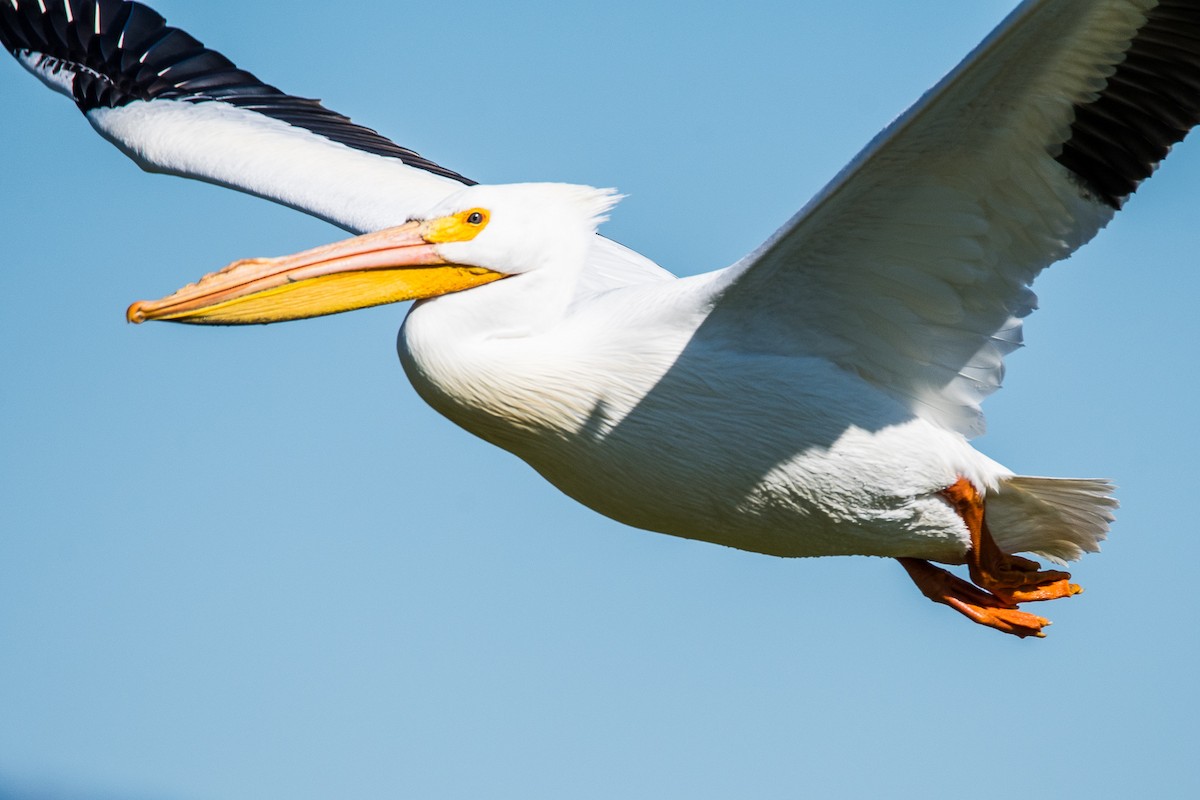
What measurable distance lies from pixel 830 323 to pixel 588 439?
1.03 meters

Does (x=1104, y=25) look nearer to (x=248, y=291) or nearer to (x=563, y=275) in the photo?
(x=563, y=275)

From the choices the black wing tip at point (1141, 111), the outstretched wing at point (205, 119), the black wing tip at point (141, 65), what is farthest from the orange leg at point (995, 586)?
the black wing tip at point (141, 65)

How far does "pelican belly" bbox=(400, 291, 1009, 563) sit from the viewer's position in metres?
5.85

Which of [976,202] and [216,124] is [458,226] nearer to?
[976,202]

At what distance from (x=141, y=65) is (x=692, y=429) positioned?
18.4 ft

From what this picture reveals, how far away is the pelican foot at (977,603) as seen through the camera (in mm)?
7066

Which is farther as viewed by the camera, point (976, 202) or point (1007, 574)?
point (1007, 574)

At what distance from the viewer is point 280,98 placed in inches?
388

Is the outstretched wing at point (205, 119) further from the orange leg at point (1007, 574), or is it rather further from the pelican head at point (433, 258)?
the orange leg at point (1007, 574)

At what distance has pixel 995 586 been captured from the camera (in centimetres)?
692

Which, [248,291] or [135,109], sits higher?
[135,109]

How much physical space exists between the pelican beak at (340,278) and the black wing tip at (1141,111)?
7.31ft

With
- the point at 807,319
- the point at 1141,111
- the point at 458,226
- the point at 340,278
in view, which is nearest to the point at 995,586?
the point at 807,319

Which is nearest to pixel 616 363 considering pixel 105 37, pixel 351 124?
pixel 351 124
